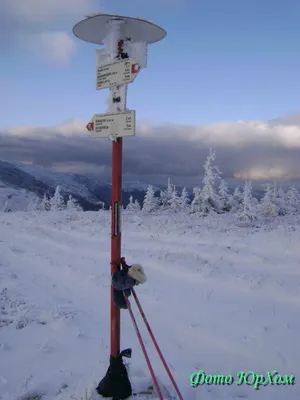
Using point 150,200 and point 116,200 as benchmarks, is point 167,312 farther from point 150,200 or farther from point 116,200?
point 150,200

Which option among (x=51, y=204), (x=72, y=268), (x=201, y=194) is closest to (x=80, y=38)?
(x=72, y=268)

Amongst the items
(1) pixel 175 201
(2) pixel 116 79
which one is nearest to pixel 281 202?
(1) pixel 175 201

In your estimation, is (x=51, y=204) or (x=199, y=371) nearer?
(x=199, y=371)

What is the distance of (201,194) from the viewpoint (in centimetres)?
4100

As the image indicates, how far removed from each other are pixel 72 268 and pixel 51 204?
50400 mm

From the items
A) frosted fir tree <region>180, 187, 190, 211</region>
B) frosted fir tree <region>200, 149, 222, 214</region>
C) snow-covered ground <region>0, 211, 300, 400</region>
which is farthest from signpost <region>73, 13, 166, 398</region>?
frosted fir tree <region>180, 187, 190, 211</region>

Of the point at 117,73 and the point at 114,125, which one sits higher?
the point at 117,73

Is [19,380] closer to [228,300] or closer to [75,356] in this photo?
[75,356]

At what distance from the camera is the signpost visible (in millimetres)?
4213

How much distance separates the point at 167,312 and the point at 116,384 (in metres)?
3.67

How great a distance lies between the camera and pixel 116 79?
14.1ft

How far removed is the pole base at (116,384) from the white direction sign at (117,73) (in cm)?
371

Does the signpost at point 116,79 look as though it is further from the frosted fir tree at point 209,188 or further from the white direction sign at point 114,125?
the frosted fir tree at point 209,188

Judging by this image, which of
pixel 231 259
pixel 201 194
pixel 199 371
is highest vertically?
pixel 201 194
